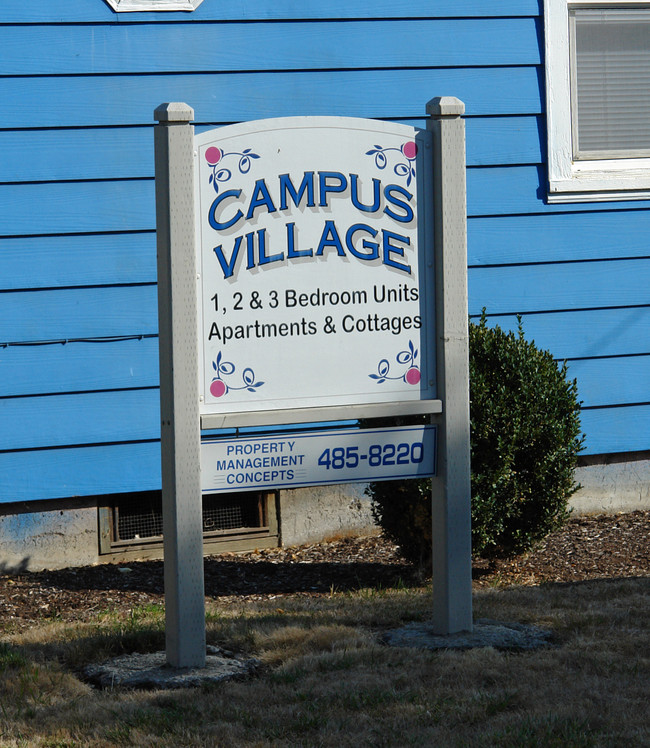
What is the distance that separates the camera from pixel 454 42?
6.24m

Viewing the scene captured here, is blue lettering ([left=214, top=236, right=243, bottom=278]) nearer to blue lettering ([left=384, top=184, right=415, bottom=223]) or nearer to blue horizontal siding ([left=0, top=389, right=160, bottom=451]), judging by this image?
blue lettering ([left=384, top=184, right=415, bottom=223])

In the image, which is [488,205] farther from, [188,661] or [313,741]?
[313,741]

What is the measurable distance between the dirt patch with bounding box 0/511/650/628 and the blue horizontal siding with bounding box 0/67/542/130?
245 centimetres

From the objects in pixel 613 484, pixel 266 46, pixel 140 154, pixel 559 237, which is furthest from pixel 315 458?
pixel 613 484

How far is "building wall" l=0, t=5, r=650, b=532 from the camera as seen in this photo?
5.65 m

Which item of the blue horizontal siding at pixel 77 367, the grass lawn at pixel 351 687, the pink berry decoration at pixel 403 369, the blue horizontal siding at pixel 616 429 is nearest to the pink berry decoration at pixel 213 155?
the pink berry decoration at pixel 403 369

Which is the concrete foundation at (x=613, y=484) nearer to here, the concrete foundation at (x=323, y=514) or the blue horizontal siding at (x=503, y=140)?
the concrete foundation at (x=323, y=514)

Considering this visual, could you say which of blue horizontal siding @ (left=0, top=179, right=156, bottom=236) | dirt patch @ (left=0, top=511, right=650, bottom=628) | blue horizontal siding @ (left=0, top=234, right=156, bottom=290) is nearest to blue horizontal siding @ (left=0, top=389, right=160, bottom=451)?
blue horizontal siding @ (left=0, top=234, right=156, bottom=290)

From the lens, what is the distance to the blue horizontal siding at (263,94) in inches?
223

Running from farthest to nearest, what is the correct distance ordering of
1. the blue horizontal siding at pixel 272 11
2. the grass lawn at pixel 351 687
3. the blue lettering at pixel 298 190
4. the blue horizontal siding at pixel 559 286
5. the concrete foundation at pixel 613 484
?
the concrete foundation at pixel 613 484
the blue horizontal siding at pixel 559 286
the blue horizontal siding at pixel 272 11
the blue lettering at pixel 298 190
the grass lawn at pixel 351 687

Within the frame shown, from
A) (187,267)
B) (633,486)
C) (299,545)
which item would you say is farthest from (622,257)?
(187,267)

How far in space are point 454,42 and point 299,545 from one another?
10.2 feet

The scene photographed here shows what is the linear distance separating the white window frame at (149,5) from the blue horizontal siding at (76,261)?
48.0 inches

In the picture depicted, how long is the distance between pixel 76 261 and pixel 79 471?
1.15 metres
